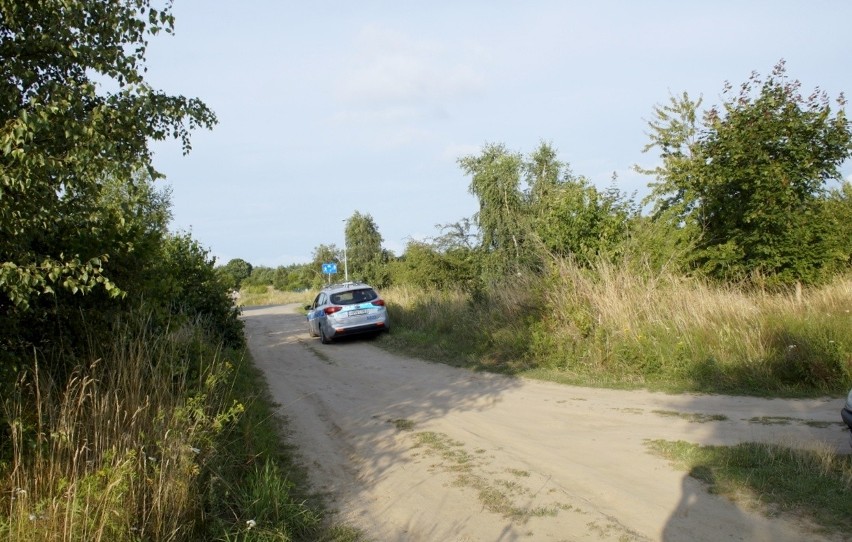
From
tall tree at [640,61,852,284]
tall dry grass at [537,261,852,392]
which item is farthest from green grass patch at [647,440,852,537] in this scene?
tall tree at [640,61,852,284]

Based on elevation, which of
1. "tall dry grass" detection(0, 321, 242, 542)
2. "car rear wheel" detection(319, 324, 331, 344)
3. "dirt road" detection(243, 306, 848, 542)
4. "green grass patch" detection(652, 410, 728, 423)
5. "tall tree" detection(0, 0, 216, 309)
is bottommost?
"green grass patch" detection(652, 410, 728, 423)

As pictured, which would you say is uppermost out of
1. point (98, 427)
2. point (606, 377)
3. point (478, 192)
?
point (478, 192)

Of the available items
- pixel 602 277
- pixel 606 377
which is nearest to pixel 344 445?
pixel 606 377

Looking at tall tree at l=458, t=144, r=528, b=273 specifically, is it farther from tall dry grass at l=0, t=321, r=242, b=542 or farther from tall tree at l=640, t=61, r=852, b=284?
tall dry grass at l=0, t=321, r=242, b=542

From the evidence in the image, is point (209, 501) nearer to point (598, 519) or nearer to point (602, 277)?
point (598, 519)

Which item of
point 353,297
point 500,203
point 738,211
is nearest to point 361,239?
point 500,203

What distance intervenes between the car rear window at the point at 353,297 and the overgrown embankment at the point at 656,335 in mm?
3659

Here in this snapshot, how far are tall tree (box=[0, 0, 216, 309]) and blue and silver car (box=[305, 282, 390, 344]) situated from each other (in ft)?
46.0

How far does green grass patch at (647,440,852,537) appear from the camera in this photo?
4743mm

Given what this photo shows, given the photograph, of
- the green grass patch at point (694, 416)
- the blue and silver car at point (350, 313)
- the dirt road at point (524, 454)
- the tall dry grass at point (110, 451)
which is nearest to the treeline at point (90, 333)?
the tall dry grass at point (110, 451)

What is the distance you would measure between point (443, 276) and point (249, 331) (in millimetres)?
8801

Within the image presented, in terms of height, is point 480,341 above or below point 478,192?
below

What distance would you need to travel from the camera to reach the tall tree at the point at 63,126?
4180mm

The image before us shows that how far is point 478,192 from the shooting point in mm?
29531
